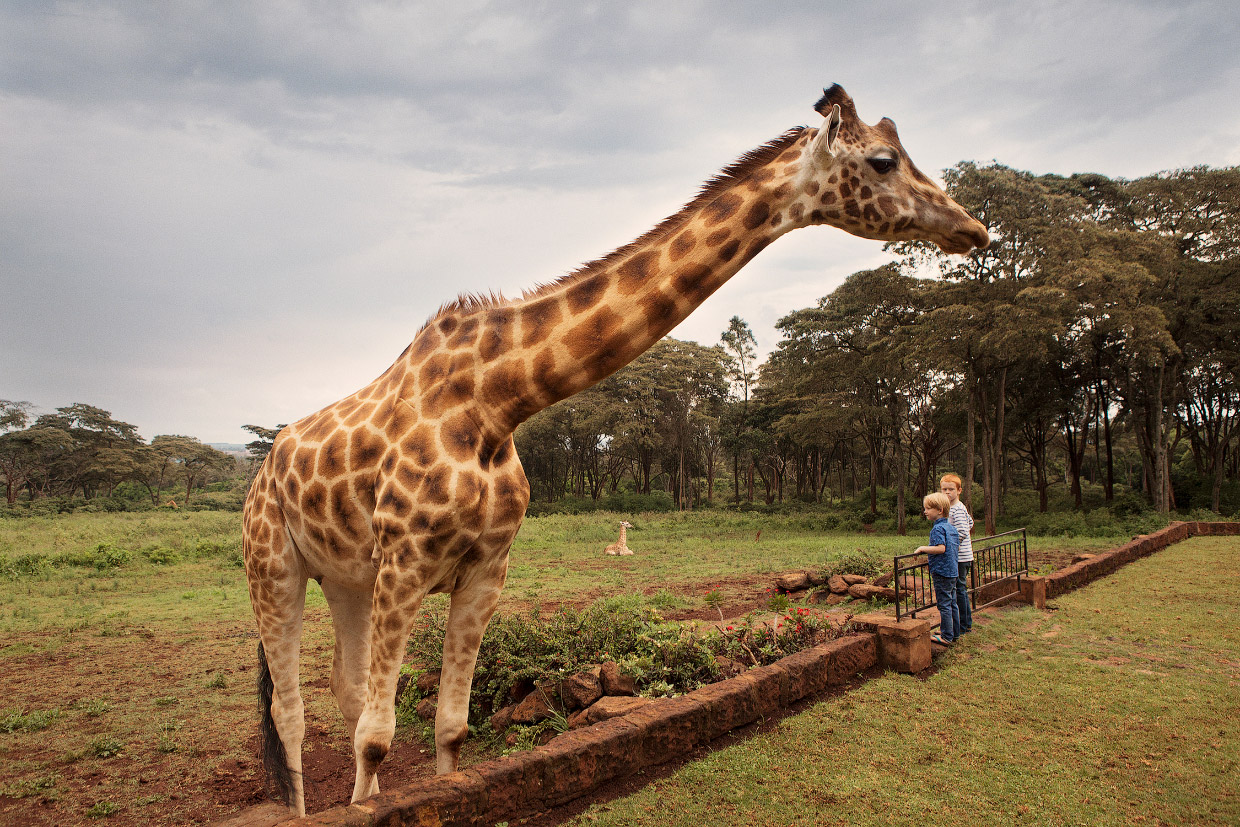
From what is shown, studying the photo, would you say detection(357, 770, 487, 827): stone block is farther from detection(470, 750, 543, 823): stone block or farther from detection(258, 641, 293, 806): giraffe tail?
detection(258, 641, 293, 806): giraffe tail

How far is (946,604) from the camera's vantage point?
241 inches

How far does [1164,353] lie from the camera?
18.8 m

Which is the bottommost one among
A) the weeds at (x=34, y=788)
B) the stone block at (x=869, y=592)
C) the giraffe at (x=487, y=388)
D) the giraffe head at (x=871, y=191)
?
the weeds at (x=34, y=788)

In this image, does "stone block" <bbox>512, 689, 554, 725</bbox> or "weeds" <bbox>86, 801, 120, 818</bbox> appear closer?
"weeds" <bbox>86, 801, 120, 818</bbox>

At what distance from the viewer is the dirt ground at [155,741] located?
4.04m

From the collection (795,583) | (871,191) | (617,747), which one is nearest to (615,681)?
(617,747)

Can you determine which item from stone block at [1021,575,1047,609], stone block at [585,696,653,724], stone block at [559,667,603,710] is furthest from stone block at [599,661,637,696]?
stone block at [1021,575,1047,609]

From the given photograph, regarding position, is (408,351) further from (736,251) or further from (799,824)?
(799,824)

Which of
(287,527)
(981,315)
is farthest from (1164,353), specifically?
(287,527)

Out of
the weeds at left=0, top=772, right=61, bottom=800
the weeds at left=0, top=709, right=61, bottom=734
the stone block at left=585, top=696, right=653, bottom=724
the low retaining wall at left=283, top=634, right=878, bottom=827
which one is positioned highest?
the low retaining wall at left=283, top=634, right=878, bottom=827

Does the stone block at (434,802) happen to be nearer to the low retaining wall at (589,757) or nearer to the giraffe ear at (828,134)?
the low retaining wall at (589,757)

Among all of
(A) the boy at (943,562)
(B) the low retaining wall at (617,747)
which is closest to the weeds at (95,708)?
(B) the low retaining wall at (617,747)

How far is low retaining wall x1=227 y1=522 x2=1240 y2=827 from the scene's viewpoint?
290 centimetres

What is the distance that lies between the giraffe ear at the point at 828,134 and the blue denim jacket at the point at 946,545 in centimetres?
425
